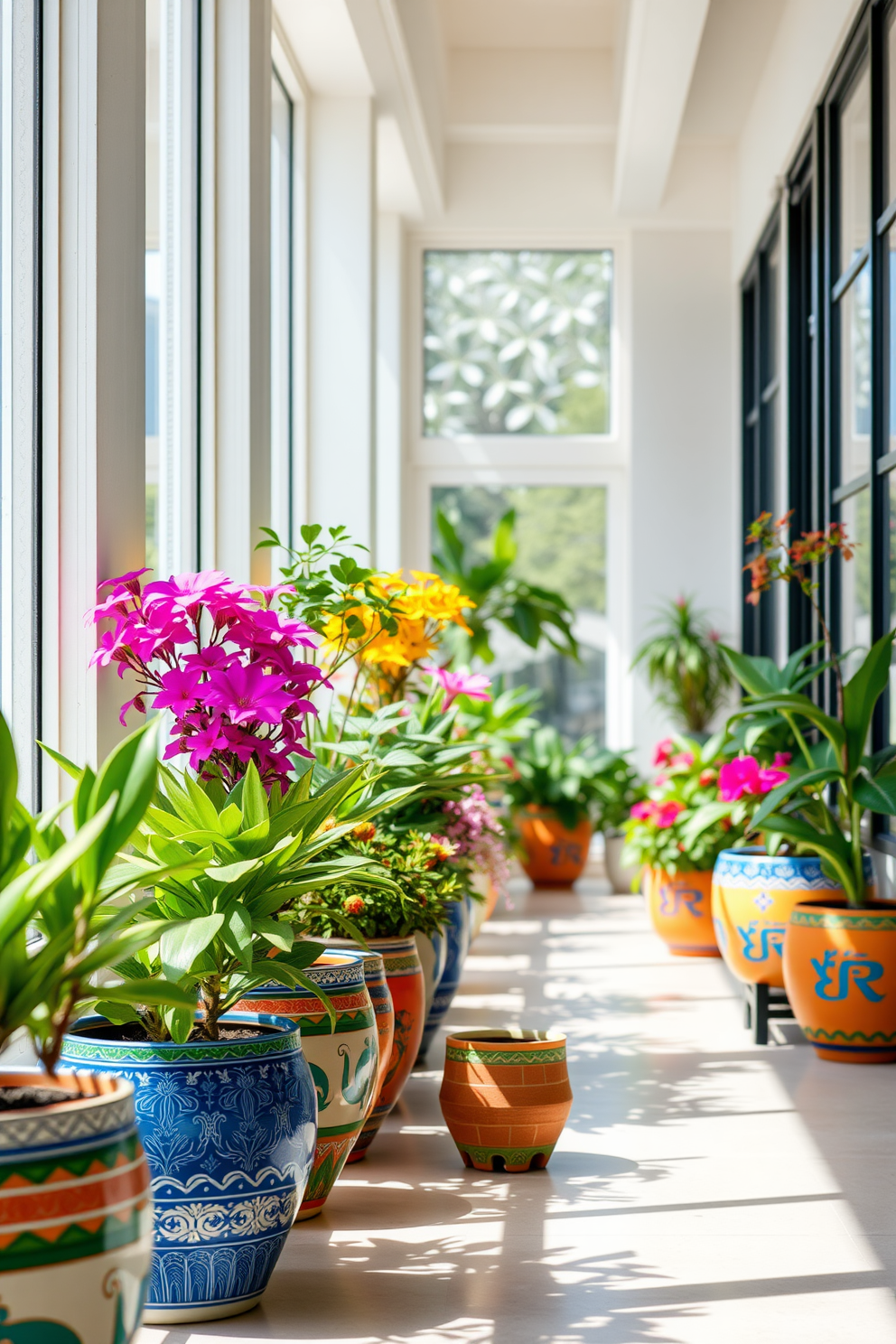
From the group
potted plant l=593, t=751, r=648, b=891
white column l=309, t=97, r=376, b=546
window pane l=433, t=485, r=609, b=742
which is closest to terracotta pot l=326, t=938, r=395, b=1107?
white column l=309, t=97, r=376, b=546

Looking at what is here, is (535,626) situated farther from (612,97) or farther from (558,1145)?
(558,1145)

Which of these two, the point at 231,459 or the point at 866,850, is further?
the point at 866,850

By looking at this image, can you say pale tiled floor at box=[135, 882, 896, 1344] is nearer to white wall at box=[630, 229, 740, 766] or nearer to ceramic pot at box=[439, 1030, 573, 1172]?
ceramic pot at box=[439, 1030, 573, 1172]

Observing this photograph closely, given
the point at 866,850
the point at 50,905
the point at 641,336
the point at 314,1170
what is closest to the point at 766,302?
the point at 641,336

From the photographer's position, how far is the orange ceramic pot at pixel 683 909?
457cm

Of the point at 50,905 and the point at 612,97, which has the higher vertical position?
the point at 612,97

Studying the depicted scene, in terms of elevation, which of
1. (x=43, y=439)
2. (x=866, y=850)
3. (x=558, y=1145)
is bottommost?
(x=558, y=1145)

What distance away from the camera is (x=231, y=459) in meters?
3.29

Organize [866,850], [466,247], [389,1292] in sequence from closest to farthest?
[389,1292] → [866,850] → [466,247]

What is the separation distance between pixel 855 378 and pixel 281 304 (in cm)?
203

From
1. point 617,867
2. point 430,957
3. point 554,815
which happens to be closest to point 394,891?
point 430,957

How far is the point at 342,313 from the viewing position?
16.8ft

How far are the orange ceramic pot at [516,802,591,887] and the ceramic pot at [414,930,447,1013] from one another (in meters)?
3.57

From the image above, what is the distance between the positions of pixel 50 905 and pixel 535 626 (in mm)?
4609
